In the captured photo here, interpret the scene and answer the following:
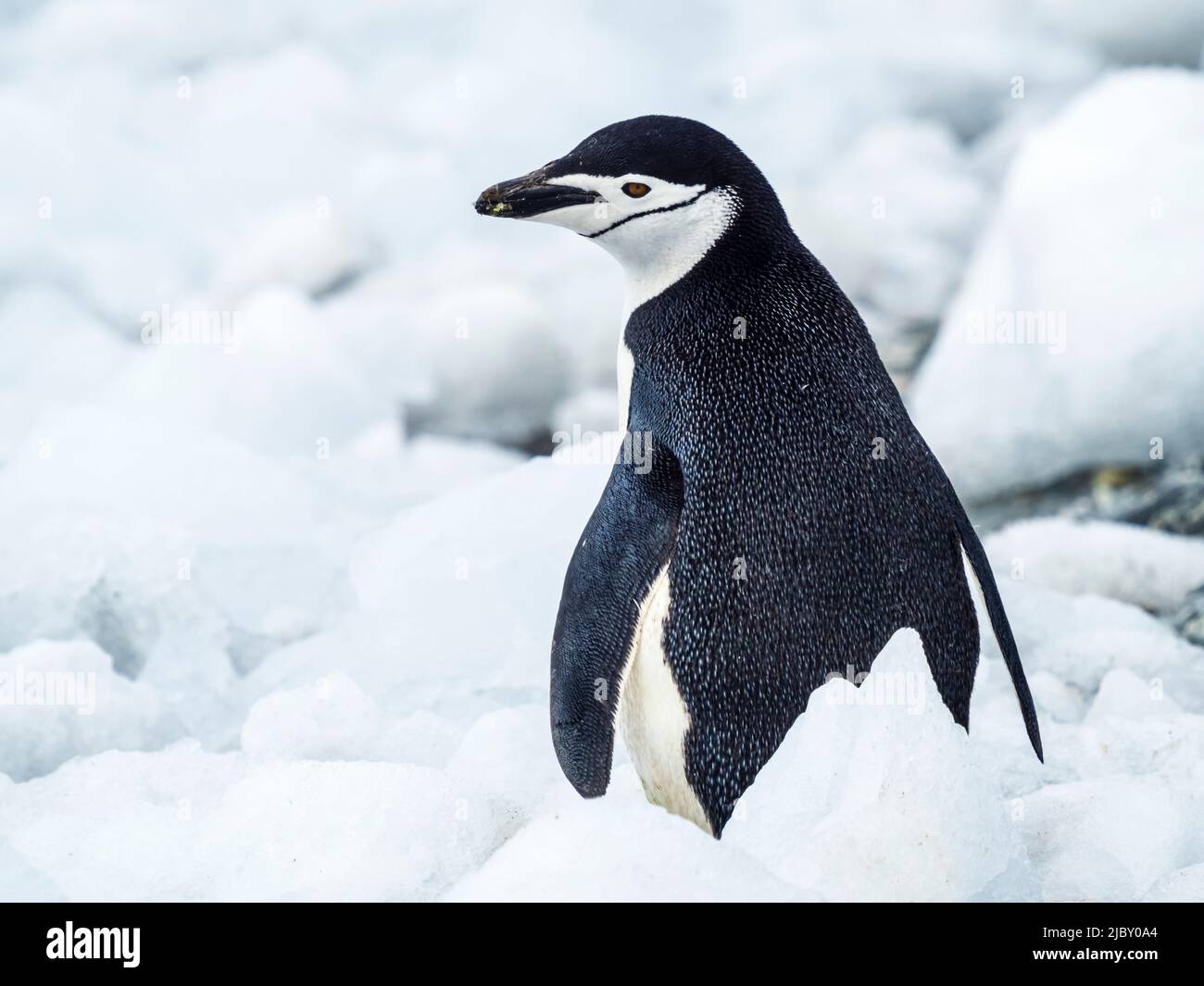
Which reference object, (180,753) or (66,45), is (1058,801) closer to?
(180,753)

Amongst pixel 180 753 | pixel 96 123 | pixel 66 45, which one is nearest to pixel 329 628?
pixel 180 753

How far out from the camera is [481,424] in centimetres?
361

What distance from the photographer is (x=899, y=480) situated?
48.9 inches

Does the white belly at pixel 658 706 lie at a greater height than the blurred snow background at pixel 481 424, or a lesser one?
greater

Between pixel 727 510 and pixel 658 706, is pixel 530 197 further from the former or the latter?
pixel 658 706

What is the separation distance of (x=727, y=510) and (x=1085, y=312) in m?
1.83

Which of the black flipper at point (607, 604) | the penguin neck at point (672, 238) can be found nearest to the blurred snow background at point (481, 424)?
the black flipper at point (607, 604)

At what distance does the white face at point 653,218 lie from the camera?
128 cm

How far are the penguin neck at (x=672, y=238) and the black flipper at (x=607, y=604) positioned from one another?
17cm

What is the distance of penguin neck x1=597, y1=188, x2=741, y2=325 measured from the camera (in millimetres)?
1291

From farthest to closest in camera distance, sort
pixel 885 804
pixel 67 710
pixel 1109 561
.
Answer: pixel 1109 561 < pixel 67 710 < pixel 885 804

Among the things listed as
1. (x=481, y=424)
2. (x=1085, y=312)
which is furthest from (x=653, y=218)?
(x=481, y=424)

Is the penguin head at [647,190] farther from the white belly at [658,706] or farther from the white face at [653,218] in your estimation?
the white belly at [658,706]
